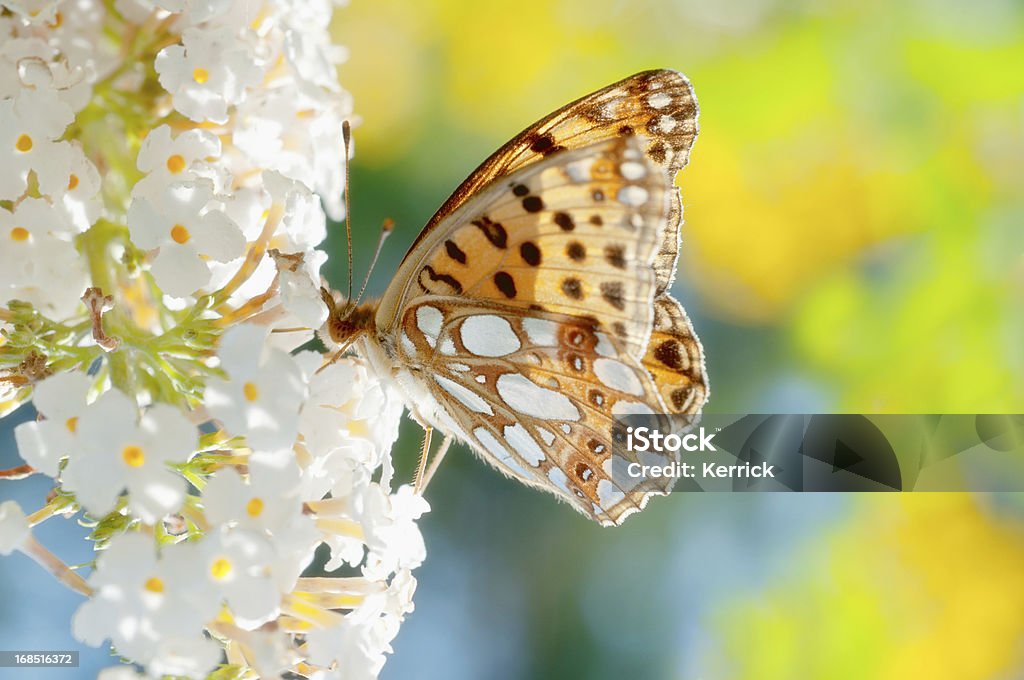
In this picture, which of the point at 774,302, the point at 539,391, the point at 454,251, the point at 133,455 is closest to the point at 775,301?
the point at 774,302

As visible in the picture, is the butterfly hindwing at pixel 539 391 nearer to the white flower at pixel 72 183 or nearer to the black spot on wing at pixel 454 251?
the black spot on wing at pixel 454 251

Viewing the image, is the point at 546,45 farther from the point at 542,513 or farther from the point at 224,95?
the point at 224,95

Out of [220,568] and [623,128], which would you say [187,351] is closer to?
[220,568]

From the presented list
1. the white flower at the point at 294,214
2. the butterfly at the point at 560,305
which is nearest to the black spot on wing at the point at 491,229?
the butterfly at the point at 560,305

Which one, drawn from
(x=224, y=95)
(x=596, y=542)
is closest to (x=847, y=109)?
(x=596, y=542)

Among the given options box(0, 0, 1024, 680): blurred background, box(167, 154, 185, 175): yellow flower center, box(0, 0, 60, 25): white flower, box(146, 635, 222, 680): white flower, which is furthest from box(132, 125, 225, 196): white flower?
box(0, 0, 1024, 680): blurred background

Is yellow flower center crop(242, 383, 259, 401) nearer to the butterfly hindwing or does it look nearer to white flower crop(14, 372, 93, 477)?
white flower crop(14, 372, 93, 477)
